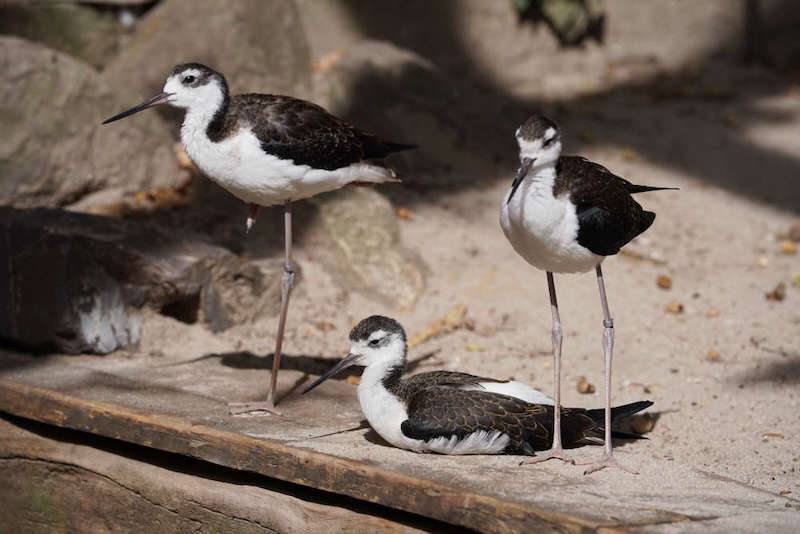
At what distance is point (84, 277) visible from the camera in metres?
6.08

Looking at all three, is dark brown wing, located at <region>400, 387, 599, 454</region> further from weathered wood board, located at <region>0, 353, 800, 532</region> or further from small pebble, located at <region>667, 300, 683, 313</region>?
small pebble, located at <region>667, 300, 683, 313</region>

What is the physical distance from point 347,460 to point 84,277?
8.01 ft

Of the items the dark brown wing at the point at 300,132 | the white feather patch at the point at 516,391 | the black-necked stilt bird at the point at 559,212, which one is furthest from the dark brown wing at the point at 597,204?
the dark brown wing at the point at 300,132

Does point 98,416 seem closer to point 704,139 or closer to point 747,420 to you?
point 747,420

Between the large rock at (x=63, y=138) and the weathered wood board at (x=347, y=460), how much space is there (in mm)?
1997

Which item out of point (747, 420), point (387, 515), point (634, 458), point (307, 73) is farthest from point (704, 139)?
point (387, 515)

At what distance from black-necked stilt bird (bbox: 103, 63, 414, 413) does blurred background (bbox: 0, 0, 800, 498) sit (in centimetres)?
124

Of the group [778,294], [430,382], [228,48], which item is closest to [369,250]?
[228,48]

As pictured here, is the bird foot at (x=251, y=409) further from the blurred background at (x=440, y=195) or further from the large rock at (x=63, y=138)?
the large rock at (x=63, y=138)

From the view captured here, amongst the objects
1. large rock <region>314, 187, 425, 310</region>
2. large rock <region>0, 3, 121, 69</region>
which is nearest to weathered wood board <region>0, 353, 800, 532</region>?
large rock <region>314, 187, 425, 310</region>

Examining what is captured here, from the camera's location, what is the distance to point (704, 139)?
9.30 m

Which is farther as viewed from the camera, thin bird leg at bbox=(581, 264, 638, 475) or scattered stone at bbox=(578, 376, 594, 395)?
scattered stone at bbox=(578, 376, 594, 395)

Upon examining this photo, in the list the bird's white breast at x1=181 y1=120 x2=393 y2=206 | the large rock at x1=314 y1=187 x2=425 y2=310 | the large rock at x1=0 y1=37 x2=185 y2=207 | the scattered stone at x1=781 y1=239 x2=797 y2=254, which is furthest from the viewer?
the scattered stone at x1=781 y1=239 x2=797 y2=254

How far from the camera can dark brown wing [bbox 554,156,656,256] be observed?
4.39m
